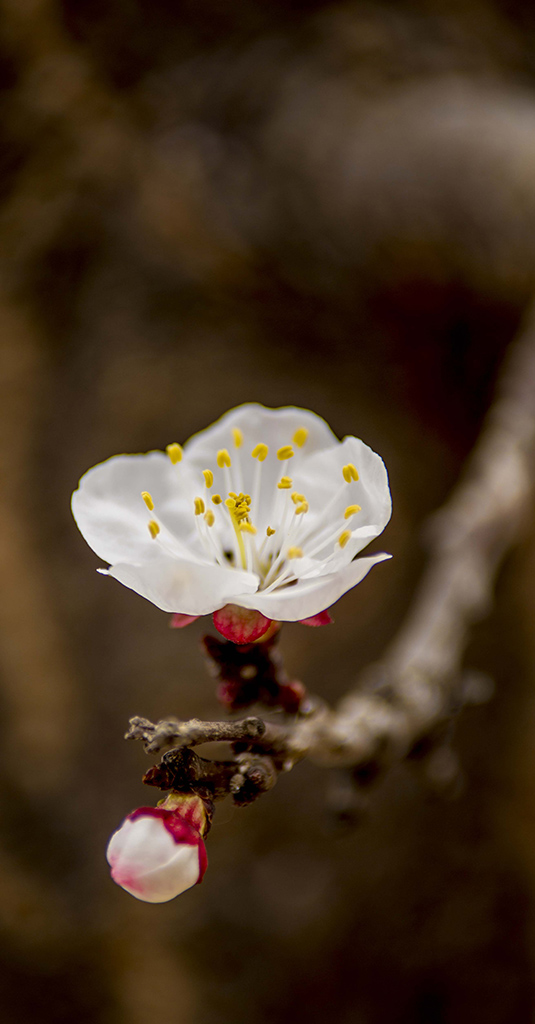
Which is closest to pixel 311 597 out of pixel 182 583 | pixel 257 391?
pixel 182 583

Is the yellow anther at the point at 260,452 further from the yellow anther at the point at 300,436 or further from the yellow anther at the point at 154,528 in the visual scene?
the yellow anther at the point at 154,528

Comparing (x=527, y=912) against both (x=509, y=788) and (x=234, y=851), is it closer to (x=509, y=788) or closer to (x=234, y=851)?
(x=509, y=788)

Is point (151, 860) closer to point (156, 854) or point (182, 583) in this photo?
point (156, 854)

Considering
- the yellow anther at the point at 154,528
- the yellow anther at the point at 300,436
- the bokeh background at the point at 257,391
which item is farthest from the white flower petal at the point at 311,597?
the bokeh background at the point at 257,391

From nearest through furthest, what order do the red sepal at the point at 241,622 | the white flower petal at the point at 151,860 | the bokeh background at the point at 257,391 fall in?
the white flower petal at the point at 151,860 → the red sepal at the point at 241,622 → the bokeh background at the point at 257,391

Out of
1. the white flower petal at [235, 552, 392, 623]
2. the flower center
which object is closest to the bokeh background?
the flower center

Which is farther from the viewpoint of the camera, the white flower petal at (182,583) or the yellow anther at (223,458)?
the yellow anther at (223,458)

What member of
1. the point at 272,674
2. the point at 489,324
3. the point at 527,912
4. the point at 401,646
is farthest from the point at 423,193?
the point at 527,912

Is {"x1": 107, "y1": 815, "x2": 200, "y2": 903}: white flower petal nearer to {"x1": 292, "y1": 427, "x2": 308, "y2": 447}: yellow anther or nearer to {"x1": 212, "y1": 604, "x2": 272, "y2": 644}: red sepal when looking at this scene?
{"x1": 212, "y1": 604, "x2": 272, "y2": 644}: red sepal
